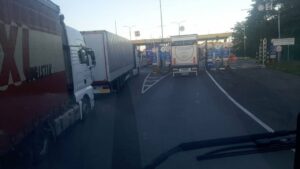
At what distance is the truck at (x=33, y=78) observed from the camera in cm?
654

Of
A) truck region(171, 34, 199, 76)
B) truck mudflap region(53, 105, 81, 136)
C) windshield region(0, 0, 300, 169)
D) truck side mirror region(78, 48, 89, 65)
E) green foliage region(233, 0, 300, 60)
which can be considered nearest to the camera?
windshield region(0, 0, 300, 169)

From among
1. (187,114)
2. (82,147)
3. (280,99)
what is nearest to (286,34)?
(280,99)

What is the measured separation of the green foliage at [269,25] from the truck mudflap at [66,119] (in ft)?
147

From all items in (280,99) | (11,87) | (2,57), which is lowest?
(280,99)

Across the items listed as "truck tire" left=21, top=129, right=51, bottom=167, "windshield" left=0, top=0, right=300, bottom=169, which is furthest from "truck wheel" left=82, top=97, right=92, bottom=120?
"truck tire" left=21, top=129, right=51, bottom=167

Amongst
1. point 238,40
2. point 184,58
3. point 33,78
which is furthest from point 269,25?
point 33,78

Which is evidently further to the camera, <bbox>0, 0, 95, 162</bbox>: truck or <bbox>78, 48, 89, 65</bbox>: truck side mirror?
<bbox>78, 48, 89, 65</bbox>: truck side mirror

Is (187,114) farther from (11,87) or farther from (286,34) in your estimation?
(286,34)

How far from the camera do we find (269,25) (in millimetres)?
67688

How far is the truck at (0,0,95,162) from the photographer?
6535 mm

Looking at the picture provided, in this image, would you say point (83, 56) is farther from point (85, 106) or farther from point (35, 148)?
point (35, 148)

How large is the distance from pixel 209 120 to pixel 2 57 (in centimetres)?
753

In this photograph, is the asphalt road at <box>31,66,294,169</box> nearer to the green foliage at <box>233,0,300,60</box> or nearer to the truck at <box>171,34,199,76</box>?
the truck at <box>171,34,199,76</box>

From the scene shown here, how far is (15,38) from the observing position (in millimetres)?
7016
